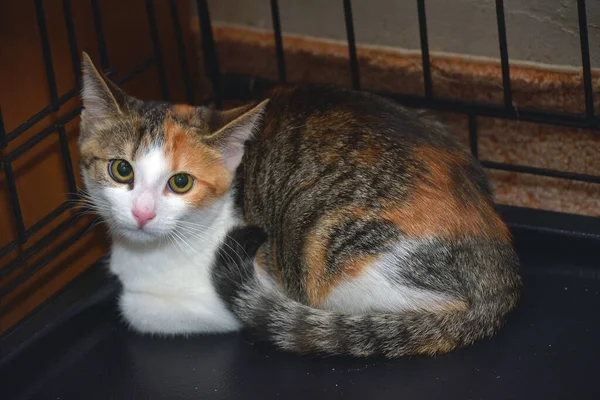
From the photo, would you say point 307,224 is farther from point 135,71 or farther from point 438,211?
point 135,71

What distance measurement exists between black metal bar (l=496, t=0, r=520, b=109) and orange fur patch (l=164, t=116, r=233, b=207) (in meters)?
0.65

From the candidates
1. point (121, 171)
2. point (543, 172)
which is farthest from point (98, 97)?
Result: point (543, 172)

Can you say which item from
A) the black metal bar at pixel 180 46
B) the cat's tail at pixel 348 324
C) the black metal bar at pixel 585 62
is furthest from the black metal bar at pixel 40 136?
the black metal bar at pixel 585 62

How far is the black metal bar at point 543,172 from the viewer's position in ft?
6.63

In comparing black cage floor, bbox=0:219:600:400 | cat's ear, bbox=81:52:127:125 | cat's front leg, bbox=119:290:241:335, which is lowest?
black cage floor, bbox=0:219:600:400

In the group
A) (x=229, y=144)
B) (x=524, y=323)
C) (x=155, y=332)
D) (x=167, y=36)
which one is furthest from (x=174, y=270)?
(x=167, y=36)

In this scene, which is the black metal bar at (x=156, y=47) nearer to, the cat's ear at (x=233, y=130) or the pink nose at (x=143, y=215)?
the cat's ear at (x=233, y=130)

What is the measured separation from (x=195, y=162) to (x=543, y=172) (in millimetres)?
790

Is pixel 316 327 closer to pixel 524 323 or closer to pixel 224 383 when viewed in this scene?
pixel 224 383

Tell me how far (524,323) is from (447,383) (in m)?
0.25

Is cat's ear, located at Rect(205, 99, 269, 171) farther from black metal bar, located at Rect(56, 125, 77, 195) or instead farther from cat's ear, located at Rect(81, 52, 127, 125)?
black metal bar, located at Rect(56, 125, 77, 195)

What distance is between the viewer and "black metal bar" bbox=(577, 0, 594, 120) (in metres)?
1.88

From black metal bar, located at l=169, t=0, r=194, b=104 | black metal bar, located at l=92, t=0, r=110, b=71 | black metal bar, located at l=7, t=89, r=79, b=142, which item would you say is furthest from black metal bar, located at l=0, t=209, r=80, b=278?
black metal bar, located at l=169, t=0, r=194, b=104

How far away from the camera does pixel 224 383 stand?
1.74 metres
